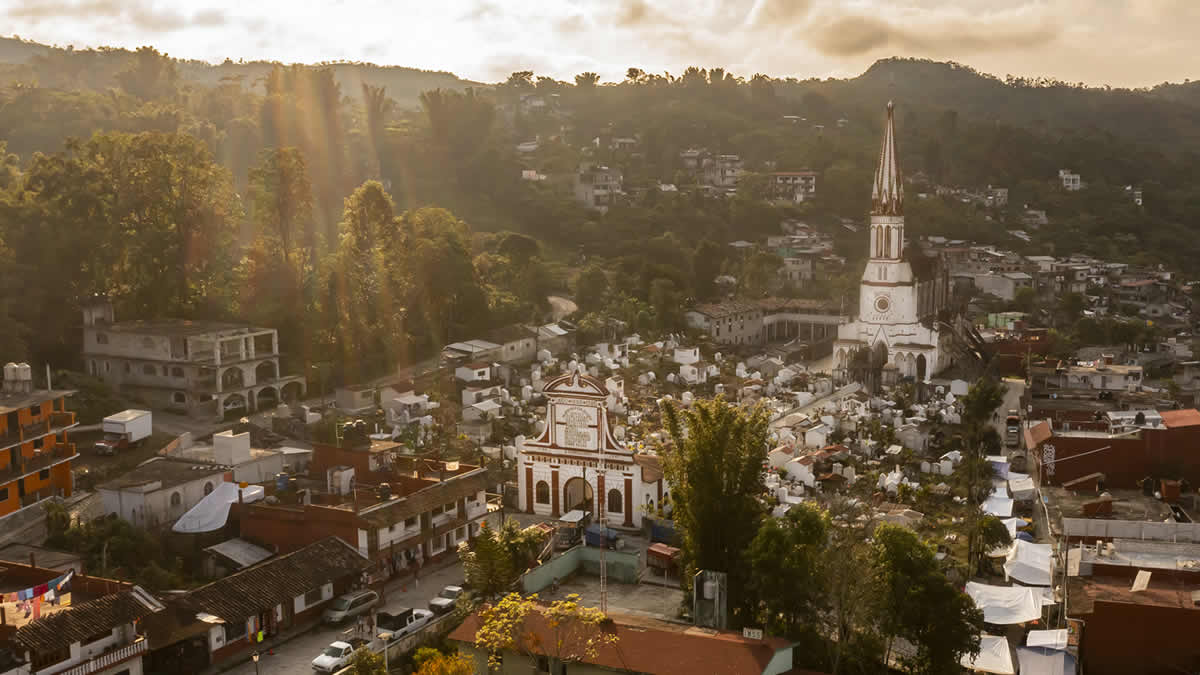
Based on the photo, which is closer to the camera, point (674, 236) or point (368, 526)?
point (368, 526)

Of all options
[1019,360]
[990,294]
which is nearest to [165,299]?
[1019,360]

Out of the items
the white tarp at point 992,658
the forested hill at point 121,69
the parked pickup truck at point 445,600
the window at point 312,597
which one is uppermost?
the forested hill at point 121,69

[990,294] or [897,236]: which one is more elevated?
[897,236]

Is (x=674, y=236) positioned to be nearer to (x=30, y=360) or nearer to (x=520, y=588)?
(x=30, y=360)

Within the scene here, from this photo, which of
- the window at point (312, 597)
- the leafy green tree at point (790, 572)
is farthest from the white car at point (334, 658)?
the leafy green tree at point (790, 572)

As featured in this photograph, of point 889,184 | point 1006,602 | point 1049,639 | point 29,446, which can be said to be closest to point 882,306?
point 889,184

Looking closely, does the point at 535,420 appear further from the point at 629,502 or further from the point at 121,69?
the point at 121,69

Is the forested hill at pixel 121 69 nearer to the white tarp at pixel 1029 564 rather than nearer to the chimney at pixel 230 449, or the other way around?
the chimney at pixel 230 449
